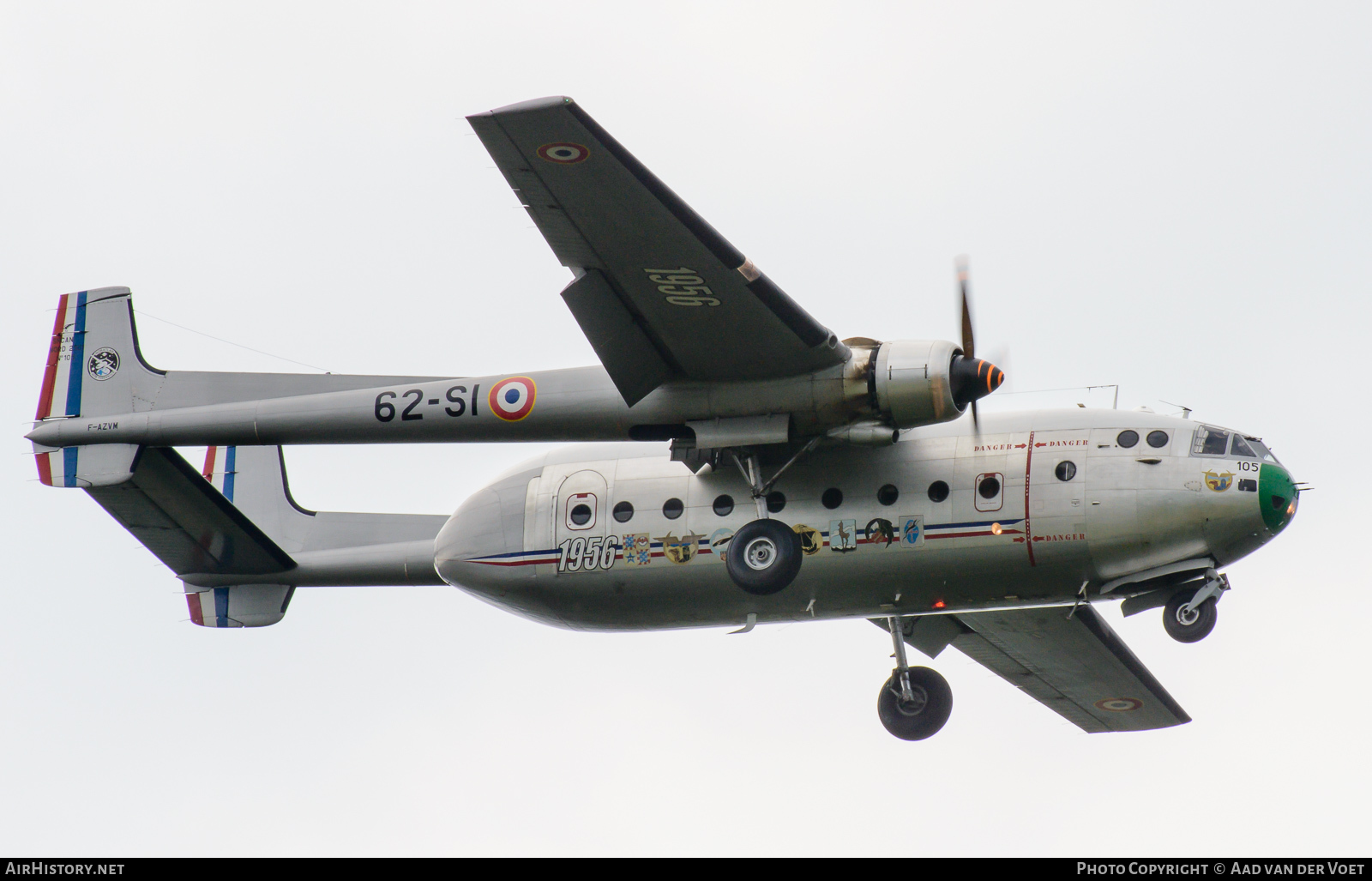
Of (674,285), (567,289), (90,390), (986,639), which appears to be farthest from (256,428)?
(986,639)

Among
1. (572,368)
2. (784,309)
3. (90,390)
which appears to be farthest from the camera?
(90,390)

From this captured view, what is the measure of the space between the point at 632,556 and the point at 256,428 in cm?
513

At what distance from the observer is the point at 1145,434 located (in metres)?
19.0

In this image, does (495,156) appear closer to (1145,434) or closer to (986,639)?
(1145,434)

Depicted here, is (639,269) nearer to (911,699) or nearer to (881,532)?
(881,532)

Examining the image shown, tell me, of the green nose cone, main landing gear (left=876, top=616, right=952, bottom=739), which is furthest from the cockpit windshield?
main landing gear (left=876, top=616, right=952, bottom=739)

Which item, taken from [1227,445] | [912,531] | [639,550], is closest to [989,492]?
[912,531]

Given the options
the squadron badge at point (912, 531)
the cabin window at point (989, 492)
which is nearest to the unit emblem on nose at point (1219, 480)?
the cabin window at point (989, 492)

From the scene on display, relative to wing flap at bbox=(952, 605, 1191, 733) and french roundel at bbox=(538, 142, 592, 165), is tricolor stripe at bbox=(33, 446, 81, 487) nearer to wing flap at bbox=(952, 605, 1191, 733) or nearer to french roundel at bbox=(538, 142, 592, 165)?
french roundel at bbox=(538, 142, 592, 165)

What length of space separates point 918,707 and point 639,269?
7868mm

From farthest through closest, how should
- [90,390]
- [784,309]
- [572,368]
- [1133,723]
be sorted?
[1133,723] → [90,390] → [572,368] → [784,309]

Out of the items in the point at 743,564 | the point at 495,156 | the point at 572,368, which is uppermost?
the point at 495,156

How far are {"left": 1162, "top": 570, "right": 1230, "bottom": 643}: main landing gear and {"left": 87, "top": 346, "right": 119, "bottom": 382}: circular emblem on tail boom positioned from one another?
47.2 feet

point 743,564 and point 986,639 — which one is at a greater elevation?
point 743,564
